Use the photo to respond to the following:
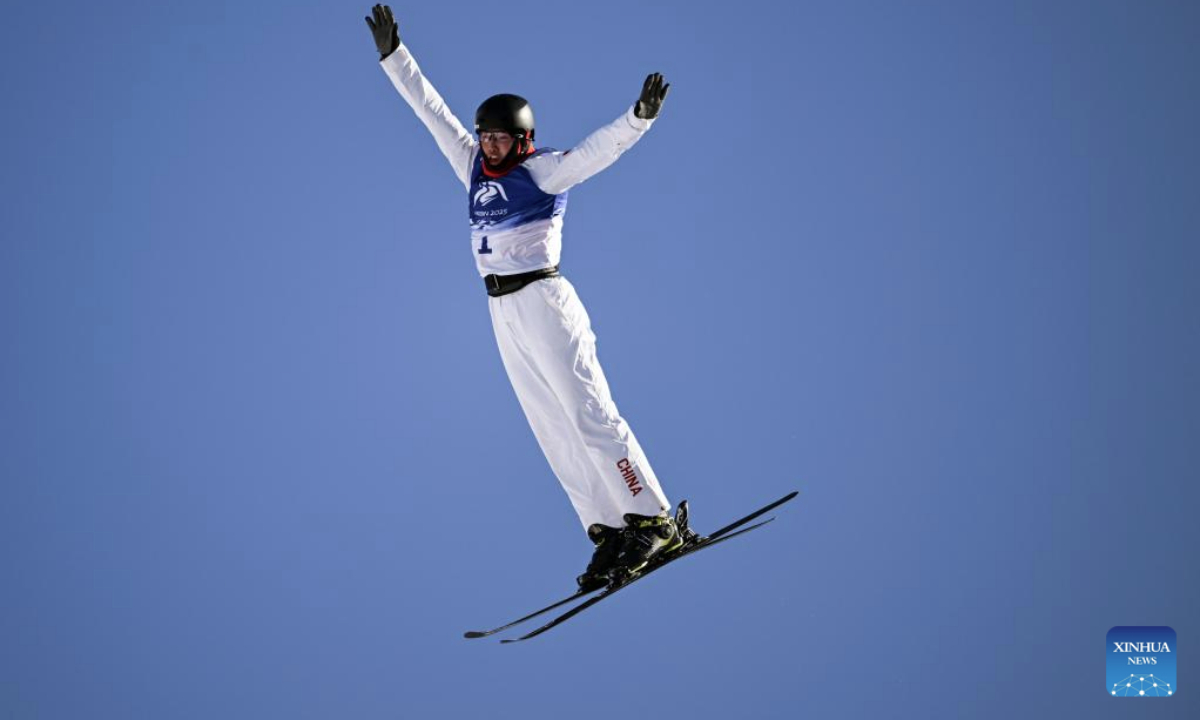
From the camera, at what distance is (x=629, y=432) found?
6.37 metres

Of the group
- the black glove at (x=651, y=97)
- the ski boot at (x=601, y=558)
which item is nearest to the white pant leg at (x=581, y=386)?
the ski boot at (x=601, y=558)

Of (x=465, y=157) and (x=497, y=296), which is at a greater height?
(x=465, y=157)

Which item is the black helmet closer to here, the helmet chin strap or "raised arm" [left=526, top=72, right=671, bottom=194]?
the helmet chin strap

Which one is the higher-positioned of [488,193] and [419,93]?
[419,93]

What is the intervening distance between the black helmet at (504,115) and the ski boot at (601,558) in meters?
1.88

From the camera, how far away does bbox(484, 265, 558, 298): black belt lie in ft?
20.5

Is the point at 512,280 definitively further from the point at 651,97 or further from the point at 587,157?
the point at 651,97

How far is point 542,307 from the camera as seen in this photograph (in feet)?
20.4

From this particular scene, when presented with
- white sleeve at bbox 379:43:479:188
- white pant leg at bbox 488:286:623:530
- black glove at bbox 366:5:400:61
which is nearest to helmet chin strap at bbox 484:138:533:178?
white sleeve at bbox 379:43:479:188

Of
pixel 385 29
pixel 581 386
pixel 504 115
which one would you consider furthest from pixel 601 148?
pixel 385 29

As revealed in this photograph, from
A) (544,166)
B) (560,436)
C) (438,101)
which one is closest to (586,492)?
(560,436)

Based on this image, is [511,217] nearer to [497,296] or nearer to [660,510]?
[497,296]

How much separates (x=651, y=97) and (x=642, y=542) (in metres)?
2.02

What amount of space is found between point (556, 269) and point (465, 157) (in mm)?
677
